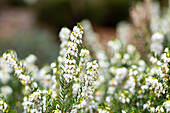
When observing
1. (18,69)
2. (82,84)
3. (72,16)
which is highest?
(72,16)

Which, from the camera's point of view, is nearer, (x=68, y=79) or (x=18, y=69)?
(x=68, y=79)

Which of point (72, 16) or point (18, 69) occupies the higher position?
point (72, 16)

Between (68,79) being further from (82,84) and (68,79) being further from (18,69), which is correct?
(18,69)

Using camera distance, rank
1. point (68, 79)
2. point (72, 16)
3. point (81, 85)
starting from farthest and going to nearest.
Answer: point (72, 16)
point (81, 85)
point (68, 79)

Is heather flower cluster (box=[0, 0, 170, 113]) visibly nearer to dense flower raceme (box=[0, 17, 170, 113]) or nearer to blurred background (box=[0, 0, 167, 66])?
dense flower raceme (box=[0, 17, 170, 113])

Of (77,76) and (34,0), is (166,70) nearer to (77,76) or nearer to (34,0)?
(77,76)

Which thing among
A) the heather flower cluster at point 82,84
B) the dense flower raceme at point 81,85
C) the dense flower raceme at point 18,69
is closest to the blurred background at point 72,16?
the heather flower cluster at point 82,84

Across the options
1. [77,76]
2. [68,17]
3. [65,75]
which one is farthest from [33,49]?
[65,75]

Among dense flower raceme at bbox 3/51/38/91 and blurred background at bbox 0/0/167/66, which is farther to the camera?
blurred background at bbox 0/0/167/66

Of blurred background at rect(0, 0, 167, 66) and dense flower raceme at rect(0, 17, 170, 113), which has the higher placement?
blurred background at rect(0, 0, 167, 66)

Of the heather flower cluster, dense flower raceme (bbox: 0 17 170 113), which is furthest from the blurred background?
dense flower raceme (bbox: 0 17 170 113)

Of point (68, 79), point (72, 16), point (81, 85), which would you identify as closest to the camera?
point (68, 79)

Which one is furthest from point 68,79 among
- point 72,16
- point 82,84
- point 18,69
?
point 72,16
